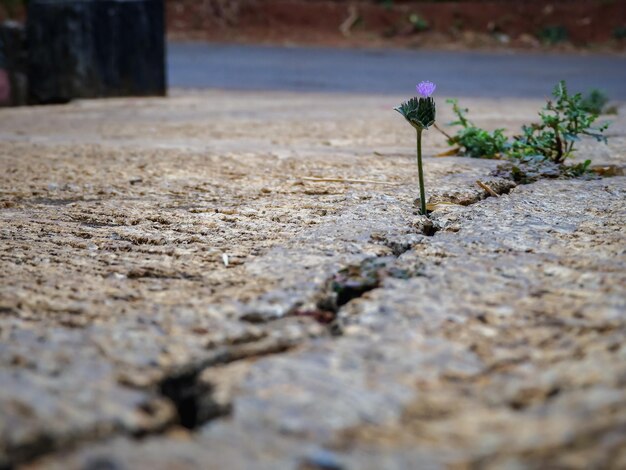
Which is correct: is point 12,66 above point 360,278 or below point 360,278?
above

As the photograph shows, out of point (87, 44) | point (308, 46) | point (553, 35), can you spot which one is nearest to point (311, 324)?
point (87, 44)

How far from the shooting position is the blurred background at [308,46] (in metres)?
5.75

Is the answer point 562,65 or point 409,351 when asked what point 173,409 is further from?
point 562,65

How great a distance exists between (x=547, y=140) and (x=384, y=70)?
5976mm

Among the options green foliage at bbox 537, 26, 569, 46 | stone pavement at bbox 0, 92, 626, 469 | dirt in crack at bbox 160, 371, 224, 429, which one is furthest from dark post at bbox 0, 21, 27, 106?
green foliage at bbox 537, 26, 569, 46

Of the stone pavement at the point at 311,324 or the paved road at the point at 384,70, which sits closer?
the stone pavement at the point at 311,324

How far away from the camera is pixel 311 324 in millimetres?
1248

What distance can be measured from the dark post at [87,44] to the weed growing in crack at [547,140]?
3593 mm

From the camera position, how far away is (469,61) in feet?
29.9

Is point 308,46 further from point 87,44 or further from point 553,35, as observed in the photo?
point 87,44

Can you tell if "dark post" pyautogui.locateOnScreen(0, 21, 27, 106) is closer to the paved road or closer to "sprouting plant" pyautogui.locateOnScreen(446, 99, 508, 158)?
the paved road

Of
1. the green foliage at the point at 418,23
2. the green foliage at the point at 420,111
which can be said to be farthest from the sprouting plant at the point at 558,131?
the green foliage at the point at 418,23

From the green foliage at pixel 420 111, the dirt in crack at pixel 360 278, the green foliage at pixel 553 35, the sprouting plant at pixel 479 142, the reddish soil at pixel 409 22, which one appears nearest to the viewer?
the dirt in crack at pixel 360 278

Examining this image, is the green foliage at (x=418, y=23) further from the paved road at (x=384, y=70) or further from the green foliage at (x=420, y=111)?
the green foliage at (x=420, y=111)
